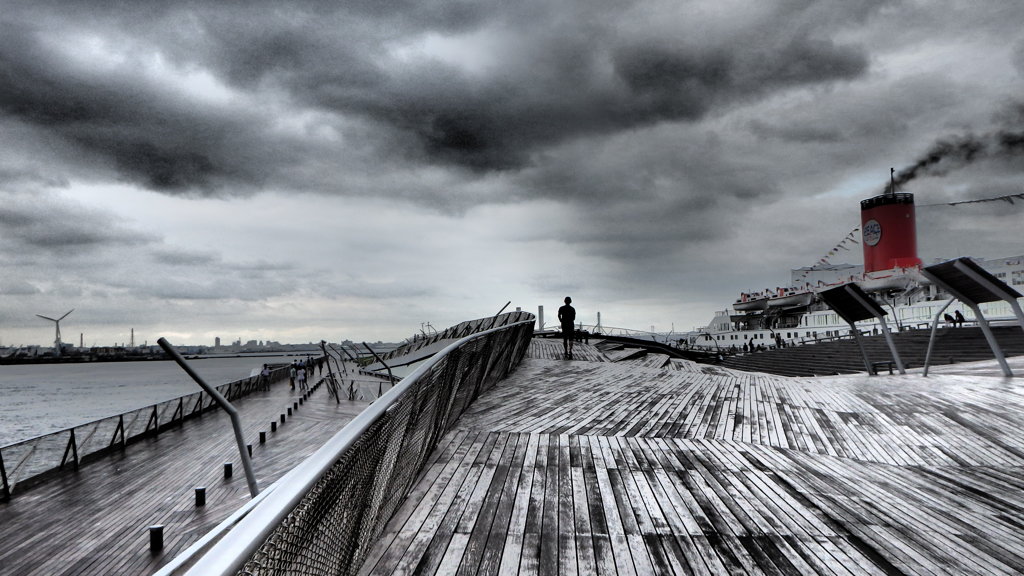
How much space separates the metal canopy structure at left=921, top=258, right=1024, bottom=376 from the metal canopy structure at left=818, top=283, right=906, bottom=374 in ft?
7.27

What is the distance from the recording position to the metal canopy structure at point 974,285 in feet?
32.4

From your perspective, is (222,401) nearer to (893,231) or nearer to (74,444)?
(74,444)

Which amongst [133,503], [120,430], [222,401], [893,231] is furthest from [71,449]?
[893,231]

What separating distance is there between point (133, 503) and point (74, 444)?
15.5 ft

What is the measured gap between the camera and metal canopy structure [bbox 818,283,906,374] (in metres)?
13.4

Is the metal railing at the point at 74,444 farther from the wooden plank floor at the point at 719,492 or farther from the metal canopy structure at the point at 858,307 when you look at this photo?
the metal canopy structure at the point at 858,307

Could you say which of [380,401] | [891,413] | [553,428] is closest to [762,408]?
[891,413]

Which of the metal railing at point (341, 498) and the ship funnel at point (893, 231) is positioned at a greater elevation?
the ship funnel at point (893, 231)

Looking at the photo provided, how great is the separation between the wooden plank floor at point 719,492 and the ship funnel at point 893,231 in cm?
4592

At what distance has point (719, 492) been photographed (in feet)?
13.3

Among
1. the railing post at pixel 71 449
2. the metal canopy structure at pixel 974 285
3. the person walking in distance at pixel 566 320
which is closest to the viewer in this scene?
the metal canopy structure at pixel 974 285

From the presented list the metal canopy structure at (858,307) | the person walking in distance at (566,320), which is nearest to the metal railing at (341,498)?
the person walking in distance at (566,320)

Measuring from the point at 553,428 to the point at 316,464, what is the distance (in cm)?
481

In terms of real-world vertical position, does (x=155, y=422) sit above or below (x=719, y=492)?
below
